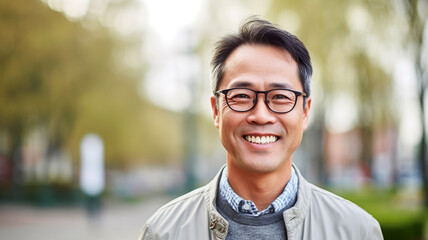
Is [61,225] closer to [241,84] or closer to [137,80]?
[137,80]

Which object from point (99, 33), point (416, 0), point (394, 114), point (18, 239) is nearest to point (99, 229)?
point (18, 239)

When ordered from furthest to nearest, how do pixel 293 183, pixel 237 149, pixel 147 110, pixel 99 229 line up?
pixel 147 110 → pixel 99 229 → pixel 293 183 → pixel 237 149

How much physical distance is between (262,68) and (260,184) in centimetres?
52

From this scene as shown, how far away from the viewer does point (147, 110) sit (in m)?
22.0

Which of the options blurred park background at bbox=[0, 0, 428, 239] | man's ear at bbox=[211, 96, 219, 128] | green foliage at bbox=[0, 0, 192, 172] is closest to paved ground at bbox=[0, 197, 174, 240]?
blurred park background at bbox=[0, 0, 428, 239]

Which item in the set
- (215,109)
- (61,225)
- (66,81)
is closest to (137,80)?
(66,81)

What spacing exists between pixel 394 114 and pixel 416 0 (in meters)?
8.95

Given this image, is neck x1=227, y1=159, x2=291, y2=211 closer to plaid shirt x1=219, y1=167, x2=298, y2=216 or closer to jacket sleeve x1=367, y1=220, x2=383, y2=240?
plaid shirt x1=219, y1=167, x2=298, y2=216

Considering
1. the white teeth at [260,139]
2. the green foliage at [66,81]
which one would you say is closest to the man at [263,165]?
the white teeth at [260,139]

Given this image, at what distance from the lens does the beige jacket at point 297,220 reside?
86.5 inches

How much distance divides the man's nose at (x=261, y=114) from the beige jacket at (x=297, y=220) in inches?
15.3

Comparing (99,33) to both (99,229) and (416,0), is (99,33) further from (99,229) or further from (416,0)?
(416,0)

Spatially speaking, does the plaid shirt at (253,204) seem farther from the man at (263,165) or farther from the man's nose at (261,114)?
the man's nose at (261,114)

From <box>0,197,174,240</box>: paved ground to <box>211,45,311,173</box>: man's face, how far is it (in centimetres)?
1053
